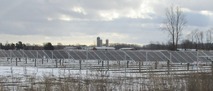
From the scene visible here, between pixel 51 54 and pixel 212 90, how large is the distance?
4312 cm

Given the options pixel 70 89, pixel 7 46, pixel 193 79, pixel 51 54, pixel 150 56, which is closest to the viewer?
pixel 70 89

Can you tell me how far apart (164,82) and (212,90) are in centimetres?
209

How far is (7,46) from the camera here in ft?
422

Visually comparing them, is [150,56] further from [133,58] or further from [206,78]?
[206,78]

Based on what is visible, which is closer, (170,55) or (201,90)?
(201,90)

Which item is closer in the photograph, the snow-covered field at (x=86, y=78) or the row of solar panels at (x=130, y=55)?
the snow-covered field at (x=86, y=78)

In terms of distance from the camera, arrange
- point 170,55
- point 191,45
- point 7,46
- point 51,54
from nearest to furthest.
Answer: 1. point 170,55
2. point 51,54
3. point 191,45
4. point 7,46

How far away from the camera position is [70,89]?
13930 millimetres

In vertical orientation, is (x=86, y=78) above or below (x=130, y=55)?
below

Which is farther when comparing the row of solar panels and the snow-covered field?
the row of solar panels

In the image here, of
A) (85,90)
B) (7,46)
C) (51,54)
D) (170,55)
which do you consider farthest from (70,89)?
(7,46)

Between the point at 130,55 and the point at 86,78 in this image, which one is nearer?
the point at 86,78

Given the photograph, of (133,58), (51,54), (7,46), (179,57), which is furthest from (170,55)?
(7,46)

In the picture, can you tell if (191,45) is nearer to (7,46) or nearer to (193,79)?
(7,46)
